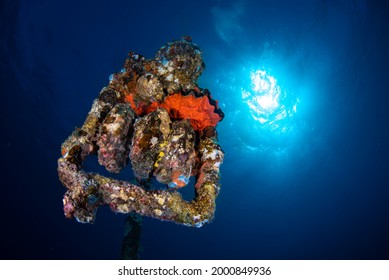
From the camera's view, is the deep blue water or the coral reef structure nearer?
the coral reef structure

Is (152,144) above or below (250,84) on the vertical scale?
below

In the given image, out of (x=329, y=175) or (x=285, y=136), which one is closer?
(x=285, y=136)

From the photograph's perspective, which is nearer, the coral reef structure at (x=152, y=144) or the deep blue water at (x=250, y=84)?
the coral reef structure at (x=152, y=144)

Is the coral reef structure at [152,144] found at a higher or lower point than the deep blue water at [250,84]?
lower

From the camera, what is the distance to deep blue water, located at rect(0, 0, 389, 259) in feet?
48.3

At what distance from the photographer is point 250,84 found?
17.5 meters

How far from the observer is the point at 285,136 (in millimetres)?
23625

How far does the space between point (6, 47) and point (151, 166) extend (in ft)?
81.8

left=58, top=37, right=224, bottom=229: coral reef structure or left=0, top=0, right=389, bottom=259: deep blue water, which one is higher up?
left=0, top=0, right=389, bottom=259: deep blue water

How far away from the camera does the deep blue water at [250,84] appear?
48.3 ft

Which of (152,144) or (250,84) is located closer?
(152,144)

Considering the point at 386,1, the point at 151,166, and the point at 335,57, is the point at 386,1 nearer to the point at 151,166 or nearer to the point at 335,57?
the point at 335,57

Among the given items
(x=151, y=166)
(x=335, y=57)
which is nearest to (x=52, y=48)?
(x=151, y=166)

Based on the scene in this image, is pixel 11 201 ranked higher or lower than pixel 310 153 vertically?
higher
